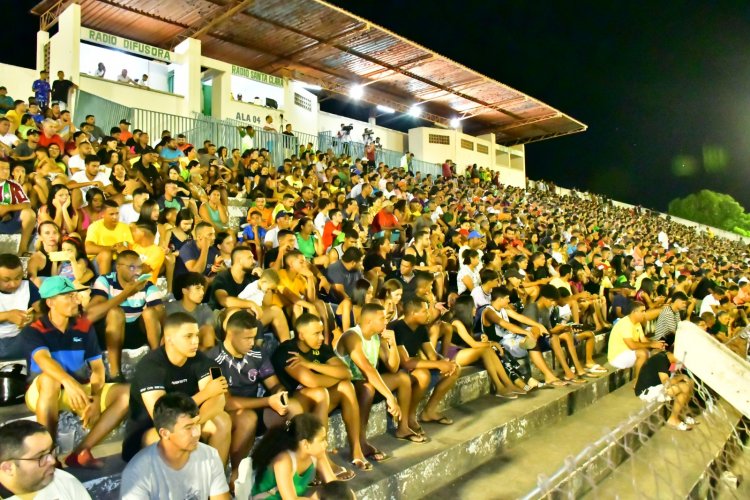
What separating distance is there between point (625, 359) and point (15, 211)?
680 centimetres

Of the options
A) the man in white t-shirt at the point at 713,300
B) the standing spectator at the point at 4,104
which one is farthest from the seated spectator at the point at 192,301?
the man in white t-shirt at the point at 713,300

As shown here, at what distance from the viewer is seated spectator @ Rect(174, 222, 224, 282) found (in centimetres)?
539

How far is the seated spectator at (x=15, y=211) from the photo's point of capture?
5.30 m

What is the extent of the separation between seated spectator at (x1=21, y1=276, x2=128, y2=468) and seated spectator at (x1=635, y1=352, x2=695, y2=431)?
408 cm

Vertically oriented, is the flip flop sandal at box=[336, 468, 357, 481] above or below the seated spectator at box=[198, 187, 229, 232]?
below

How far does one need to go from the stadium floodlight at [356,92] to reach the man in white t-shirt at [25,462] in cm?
2145

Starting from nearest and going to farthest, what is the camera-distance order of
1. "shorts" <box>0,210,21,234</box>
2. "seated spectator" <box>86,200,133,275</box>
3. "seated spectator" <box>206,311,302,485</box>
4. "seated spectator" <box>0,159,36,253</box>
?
"seated spectator" <box>206,311,302,485</box>, "seated spectator" <box>86,200,133,275</box>, "seated spectator" <box>0,159,36,253</box>, "shorts" <box>0,210,21,234</box>

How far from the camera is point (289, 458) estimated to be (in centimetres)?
278

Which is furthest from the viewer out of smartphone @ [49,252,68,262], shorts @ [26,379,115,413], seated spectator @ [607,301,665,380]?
seated spectator @ [607,301,665,380]

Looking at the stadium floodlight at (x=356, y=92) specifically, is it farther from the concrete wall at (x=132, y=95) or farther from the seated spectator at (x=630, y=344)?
the seated spectator at (x=630, y=344)

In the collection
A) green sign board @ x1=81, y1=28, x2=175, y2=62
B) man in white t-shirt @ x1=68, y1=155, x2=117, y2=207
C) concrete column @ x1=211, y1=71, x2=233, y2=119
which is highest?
green sign board @ x1=81, y1=28, x2=175, y2=62

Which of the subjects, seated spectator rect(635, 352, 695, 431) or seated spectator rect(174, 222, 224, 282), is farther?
seated spectator rect(174, 222, 224, 282)

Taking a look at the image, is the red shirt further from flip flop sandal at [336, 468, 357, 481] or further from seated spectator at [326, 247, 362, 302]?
flip flop sandal at [336, 468, 357, 481]

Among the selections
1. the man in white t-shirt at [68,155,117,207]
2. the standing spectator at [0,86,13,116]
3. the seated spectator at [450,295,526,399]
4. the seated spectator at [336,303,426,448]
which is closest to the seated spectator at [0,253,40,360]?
the seated spectator at [336,303,426,448]
